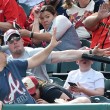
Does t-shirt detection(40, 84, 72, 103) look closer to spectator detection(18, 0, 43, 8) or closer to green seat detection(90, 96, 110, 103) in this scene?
green seat detection(90, 96, 110, 103)

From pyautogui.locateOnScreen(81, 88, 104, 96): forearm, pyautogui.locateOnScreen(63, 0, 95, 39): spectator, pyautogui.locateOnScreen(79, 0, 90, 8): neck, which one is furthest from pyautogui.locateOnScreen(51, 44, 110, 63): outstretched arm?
pyautogui.locateOnScreen(79, 0, 90, 8): neck

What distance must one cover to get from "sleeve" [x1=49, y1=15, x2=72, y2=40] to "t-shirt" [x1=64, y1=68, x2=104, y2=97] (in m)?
1.08

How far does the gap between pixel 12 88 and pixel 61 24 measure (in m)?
2.47

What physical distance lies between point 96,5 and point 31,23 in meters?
1.05

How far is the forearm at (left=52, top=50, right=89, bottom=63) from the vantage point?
6.48 metres

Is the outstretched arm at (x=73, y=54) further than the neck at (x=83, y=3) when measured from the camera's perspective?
No

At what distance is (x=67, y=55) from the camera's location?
655cm

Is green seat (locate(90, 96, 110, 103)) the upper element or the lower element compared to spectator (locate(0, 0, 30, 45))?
lower

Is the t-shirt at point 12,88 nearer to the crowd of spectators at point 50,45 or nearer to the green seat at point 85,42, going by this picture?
the crowd of spectators at point 50,45

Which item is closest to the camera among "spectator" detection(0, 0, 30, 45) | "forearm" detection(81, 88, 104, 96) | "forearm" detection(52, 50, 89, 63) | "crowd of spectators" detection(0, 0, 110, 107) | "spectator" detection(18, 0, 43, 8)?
"crowd of spectators" detection(0, 0, 110, 107)

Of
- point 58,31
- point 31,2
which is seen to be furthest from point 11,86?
point 31,2

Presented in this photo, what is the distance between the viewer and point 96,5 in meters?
8.34

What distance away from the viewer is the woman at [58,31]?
767cm

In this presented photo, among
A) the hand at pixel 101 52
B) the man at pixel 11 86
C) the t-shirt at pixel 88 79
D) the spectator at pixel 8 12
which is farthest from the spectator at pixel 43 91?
the spectator at pixel 8 12
